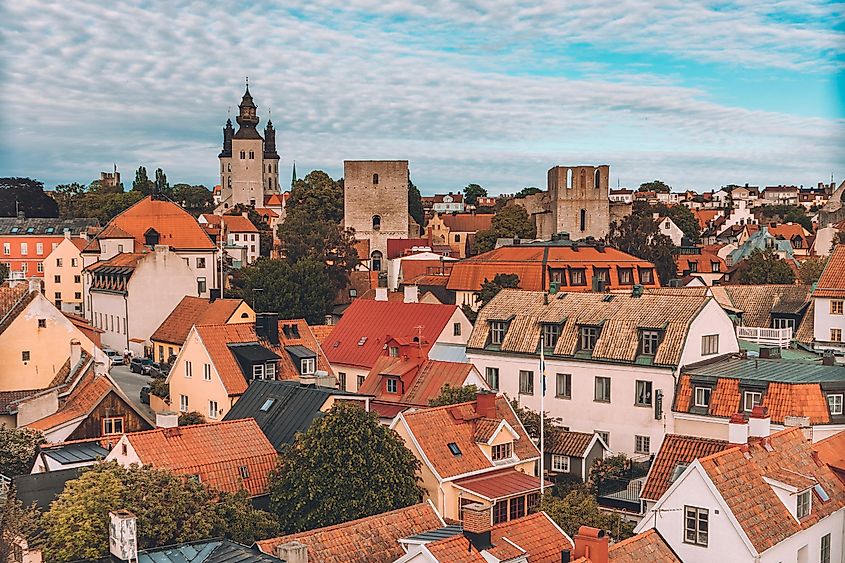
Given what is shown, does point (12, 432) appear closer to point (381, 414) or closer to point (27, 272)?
point (381, 414)

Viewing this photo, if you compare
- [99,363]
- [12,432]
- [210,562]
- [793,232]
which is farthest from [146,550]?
[793,232]

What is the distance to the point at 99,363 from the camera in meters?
33.6

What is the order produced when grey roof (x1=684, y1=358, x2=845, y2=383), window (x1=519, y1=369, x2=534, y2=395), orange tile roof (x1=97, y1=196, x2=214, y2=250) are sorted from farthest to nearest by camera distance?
orange tile roof (x1=97, y1=196, x2=214, y2=250)
window (x1=519, y1=369, x2=534, y2=395)
grey roof (x1=684, y1=358, x2=845, y2=383)

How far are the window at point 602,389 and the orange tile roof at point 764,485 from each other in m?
9.90

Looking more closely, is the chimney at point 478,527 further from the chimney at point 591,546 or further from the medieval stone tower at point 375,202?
the medieval stone tower at point 375,202

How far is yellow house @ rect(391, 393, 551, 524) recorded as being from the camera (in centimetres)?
2305

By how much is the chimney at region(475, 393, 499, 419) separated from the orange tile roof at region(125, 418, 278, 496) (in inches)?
206

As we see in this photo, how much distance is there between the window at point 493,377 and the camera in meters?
32.1

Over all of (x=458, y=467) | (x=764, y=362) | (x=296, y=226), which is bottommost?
(x=458, y=467)

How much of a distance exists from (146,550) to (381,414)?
13.8m

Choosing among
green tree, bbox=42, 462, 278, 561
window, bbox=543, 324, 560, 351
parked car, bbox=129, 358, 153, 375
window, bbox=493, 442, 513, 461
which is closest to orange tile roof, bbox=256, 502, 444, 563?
green tree, bbox=42, 462, 278, 561

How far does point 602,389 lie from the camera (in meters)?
29.6

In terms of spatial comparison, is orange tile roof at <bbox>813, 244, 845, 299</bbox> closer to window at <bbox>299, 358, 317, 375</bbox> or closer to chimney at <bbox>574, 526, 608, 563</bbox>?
window at <bbox>299, 358, 317, 375</bbox>

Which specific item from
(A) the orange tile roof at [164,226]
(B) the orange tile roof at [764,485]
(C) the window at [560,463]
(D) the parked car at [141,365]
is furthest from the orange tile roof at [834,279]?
(A) the orange tile roof at [164,226]
